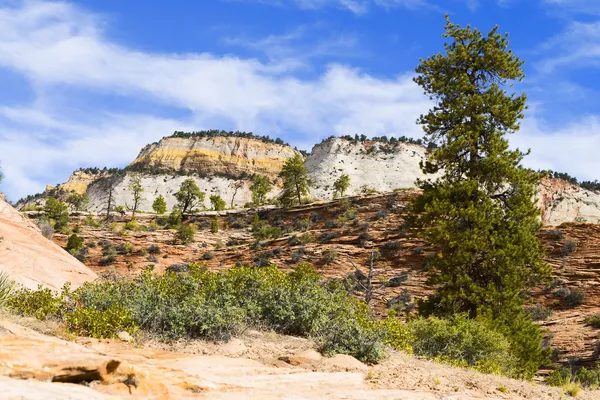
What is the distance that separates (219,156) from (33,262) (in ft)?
469

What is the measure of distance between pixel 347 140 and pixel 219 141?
180 ft

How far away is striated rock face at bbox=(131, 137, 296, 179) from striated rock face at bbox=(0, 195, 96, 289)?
131 meters

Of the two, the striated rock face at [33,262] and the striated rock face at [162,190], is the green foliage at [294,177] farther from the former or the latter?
the striated rock face at [33,262]

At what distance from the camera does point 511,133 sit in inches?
747

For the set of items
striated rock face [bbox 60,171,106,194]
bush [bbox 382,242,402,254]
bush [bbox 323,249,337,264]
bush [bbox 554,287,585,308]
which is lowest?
bush [bbox 554,287,585,308]

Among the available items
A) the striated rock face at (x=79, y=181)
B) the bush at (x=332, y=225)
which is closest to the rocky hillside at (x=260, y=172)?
the striated rock face at (x=79, y=181)

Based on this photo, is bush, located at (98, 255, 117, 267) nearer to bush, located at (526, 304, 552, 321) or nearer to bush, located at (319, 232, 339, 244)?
bush, located at (319, 232, 339, 244)

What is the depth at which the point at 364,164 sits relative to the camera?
374 feet

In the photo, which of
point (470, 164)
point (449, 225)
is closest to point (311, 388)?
point (449, 225)

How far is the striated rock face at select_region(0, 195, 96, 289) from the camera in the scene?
40.8 feet

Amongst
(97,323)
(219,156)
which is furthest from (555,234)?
(219,156)

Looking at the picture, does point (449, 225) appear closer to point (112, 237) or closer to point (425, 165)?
point (425, 165)

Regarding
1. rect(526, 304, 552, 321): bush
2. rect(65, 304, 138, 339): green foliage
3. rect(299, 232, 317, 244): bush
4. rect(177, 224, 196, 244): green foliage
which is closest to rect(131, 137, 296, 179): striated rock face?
rect(177, 224, 196, 244): green foliage

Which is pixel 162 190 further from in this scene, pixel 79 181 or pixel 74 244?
pixel 74 244
